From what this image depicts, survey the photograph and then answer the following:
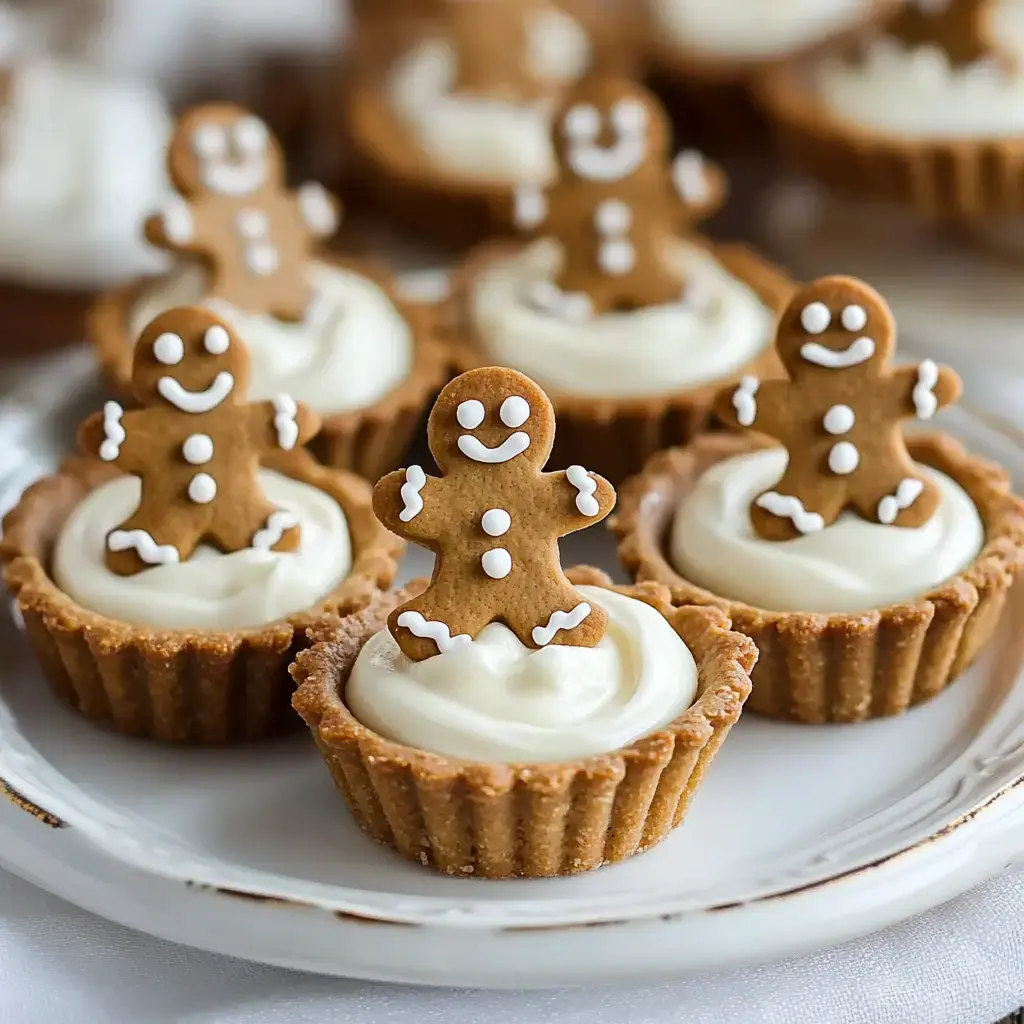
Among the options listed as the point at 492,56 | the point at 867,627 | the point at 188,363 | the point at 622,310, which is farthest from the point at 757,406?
the point at 492,56

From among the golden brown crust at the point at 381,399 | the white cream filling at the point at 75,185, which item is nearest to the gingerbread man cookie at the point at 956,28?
the golden brown crust at the point at 381,399

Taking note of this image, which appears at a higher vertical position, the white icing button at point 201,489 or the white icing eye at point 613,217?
the white icing eye at point 613,217

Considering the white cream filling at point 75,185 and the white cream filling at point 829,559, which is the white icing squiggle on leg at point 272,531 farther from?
the white cream filling at point 75,185

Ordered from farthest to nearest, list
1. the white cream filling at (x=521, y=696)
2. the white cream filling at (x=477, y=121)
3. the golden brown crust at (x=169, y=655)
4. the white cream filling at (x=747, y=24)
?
the white cream filling at (x=747, y=24) → the white cream filling at (x=477, y=121) → the golden brown crust at (x=169, y=655) → the white cream filling at (x=521, y=696)

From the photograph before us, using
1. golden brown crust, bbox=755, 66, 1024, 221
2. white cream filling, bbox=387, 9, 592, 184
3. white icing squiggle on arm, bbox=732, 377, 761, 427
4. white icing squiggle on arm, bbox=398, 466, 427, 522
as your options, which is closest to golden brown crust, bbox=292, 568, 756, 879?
white icing squiggle on arm, bbox=398, 466, 427, 522

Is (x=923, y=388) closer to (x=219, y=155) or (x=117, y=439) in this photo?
(x=117, y=439)

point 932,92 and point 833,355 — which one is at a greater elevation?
point 833,355

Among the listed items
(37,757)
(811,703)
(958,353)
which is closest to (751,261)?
(958,353)

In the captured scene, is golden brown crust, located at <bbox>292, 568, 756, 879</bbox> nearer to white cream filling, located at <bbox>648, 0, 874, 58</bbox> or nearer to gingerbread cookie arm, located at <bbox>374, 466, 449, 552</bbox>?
gingerbread cookie arm, located at <bbox>374, 466, 449, 552</bbox>
